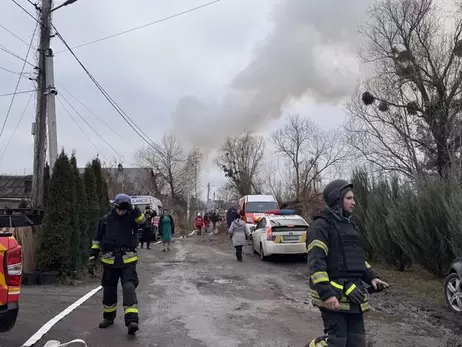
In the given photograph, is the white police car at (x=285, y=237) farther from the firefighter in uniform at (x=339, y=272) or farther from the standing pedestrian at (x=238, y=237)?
the firefighter in uniform at (x=339, y=272)

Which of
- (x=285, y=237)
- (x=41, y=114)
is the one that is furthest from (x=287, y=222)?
(x=41, y=114)

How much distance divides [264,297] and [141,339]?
3.36 m

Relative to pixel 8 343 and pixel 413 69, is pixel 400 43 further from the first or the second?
pixel 8 343

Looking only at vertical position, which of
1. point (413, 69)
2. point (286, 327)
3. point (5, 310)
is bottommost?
point (286, 327)

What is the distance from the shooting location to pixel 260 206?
24.3m

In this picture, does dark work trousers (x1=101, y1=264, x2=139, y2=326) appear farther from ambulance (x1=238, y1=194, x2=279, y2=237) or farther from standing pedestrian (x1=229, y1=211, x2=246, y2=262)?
ambulance (x1=238, y1=194, x2=279, y2=237)

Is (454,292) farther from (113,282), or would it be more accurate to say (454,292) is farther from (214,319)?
(113,282)

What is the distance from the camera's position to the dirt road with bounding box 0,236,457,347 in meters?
5.79

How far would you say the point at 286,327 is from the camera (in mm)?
6426

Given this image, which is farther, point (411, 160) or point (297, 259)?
point (411, 160)

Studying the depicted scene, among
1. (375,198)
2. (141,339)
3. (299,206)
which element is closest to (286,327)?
(141,339)

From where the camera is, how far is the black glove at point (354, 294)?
3924mm

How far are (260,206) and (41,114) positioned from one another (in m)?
12.6

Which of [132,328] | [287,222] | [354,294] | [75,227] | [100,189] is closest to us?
[354,294]
